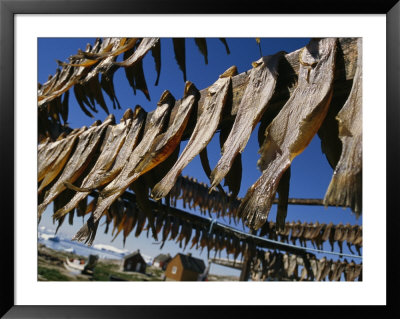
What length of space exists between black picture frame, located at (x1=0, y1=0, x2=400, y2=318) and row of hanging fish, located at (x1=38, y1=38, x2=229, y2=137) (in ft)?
0.63

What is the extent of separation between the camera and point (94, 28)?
147 centimetres

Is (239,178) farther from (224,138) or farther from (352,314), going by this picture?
(352,314)

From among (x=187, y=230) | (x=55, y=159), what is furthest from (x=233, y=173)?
(x=187, y=230)

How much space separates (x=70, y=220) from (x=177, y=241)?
234 cm

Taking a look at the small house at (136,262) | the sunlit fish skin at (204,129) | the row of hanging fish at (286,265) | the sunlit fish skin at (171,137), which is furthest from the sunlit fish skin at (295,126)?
the row of hanging fish at (286,265)

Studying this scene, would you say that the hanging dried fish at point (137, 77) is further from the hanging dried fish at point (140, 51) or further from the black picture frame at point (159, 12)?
the black picture frame at point (159, 12)

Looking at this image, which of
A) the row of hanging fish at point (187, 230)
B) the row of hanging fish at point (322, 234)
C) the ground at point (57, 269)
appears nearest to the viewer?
the ground at point (57, 269)

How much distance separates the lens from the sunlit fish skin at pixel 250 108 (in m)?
0.79

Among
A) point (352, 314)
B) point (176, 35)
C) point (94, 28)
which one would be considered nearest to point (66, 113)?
point (94, 28)

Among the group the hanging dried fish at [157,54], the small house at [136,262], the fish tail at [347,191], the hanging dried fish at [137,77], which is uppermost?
the hanging dried fish at [157,54]

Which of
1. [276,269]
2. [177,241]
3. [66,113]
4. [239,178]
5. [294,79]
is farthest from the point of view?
[276,269]

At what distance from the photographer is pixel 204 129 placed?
2.96 feet

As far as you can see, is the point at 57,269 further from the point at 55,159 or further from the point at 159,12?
the point at 159,12

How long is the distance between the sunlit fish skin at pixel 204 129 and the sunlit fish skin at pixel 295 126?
0.18 meters
